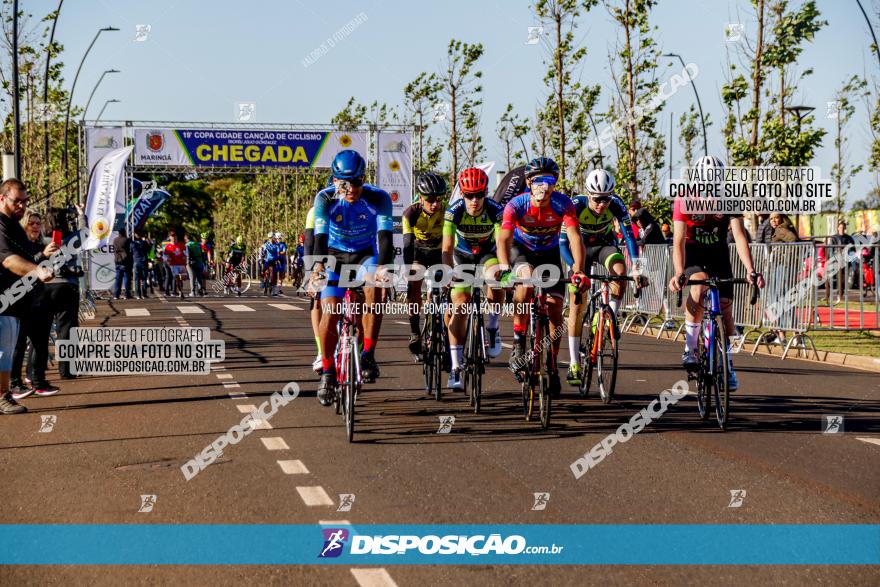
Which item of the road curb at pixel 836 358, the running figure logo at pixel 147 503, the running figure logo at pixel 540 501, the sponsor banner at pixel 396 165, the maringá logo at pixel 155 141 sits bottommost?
the road curb at pixel 836 358

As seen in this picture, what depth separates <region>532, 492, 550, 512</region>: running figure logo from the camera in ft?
20.3

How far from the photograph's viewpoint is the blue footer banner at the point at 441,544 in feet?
17.2

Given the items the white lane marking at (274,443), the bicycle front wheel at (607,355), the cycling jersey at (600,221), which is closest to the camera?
the white lane marking at (274,443)

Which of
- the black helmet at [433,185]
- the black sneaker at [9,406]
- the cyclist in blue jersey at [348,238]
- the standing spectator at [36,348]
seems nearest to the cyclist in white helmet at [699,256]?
the cyclist in blue jersey at [348,238]

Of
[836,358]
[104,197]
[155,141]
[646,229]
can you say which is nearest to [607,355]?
[836,358]

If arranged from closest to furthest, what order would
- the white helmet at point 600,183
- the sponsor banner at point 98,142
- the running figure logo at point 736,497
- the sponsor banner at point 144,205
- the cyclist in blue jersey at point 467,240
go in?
the running figure logo at point 736,497, the cyclist in blue jersey at point 467,240, the white helmet at point 600,183, the sponsor banner at point 144,205, the sponsor banner at point 98,142

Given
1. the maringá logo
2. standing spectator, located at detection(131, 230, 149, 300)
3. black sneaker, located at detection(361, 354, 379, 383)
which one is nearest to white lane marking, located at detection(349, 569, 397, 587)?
black sneaker, located at detection(361, 354, 379, 383)

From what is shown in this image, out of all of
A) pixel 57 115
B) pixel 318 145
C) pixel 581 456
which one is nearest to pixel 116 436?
pixel 581 456

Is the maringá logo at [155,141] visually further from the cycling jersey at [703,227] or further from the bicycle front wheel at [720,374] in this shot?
the bicycle front wheel at [720,374]

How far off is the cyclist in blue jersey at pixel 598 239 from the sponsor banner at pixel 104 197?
13735mm

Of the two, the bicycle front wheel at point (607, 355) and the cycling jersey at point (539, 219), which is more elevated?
the cycling jersey at point (539, 219)

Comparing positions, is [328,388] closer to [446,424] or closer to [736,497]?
[446,424]

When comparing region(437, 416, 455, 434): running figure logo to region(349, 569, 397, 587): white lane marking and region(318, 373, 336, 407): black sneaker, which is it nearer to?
region(318, 373, 336, 407): black sneaker

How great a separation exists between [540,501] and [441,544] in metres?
1.03
